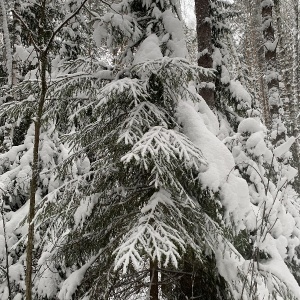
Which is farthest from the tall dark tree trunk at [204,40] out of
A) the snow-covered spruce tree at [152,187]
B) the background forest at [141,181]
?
the snow-covered spruce tree at [152,187]

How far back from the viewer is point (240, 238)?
379cm

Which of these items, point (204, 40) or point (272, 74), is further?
point (272, 74)

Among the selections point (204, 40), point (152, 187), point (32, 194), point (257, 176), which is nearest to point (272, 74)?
point (204, 40)

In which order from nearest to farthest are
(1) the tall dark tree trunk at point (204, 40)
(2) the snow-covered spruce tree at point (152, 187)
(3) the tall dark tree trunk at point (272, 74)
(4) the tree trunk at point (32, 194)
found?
(4) the tree trunk at point (32, 194)
(2) the snow-covered spruce tree at point (152, 187)
(1) the tall dark tree trunk at point (204, 40)
(3) the tall dark tree trunk at point (272, 74)

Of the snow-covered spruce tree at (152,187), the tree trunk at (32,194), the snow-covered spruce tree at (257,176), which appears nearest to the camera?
the tree trunk at (32,194)

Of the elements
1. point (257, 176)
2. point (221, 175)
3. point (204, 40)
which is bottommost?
point (257, 176)

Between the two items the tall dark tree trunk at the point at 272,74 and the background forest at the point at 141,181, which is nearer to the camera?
the background forest at the point at 141,181

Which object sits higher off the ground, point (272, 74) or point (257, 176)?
point (272, 74)

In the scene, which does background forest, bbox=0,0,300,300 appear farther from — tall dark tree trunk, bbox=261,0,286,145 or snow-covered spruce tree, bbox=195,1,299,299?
tall dark tree trunk, bbox=261,0,286,145

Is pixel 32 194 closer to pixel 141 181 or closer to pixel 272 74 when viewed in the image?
pixel 141 181

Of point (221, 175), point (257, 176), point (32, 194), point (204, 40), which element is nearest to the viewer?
point (32, 194)

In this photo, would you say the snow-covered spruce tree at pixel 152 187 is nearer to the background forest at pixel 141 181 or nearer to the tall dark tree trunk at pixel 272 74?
the background forest at pixel 141 181

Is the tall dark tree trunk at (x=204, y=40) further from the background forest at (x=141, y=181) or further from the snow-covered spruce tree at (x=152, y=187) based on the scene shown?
the snow-covered spruce tree at (x=152, y=187)

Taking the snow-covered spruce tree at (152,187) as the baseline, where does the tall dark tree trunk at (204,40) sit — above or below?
above
